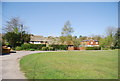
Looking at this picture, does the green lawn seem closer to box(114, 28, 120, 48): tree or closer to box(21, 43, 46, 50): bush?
box(21, 43, 46, 50): bush

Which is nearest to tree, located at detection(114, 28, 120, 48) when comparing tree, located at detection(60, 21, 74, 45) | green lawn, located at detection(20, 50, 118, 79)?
tree, located at detection(60, 21, 74, 45)

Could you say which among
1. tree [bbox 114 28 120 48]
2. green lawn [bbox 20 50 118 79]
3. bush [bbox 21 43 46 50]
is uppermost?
tree [bbox 114 28 120 48]

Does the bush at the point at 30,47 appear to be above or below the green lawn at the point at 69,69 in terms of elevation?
above

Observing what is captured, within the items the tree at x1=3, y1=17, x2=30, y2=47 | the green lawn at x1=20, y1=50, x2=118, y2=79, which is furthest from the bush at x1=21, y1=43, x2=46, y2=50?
the green lawn at x1=20, y1=50, x2=118, y2=79

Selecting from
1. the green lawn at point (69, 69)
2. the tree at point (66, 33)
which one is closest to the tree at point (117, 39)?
the tree at point (66, 33)

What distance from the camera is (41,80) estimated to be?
261 inches

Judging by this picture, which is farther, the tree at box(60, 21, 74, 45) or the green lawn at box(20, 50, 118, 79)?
the tree at box(60, 21, 74, 45)

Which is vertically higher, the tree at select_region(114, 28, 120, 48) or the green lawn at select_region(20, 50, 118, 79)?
the tree at select_region(114, 28, 120, 48)

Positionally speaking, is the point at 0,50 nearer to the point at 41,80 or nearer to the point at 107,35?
the point at 41,80

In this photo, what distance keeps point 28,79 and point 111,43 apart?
5576 cm

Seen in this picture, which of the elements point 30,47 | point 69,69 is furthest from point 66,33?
point 69,69

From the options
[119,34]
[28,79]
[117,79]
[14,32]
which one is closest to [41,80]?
[28,79]

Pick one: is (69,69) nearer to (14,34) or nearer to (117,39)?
(14,34)

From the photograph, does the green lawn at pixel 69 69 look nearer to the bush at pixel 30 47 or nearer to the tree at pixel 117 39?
the bush at pixel 30 47
